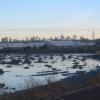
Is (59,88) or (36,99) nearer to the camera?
(36,99)

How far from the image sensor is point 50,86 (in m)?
19.1

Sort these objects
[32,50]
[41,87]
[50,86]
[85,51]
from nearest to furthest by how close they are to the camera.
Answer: [41,87], [50,86], [85,51], [32,50]

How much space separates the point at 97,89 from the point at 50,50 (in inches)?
4519

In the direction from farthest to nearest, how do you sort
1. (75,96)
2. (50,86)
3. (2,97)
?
(50,86)
(2,97)
(75,96)

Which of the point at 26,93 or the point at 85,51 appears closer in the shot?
the point at 26,93

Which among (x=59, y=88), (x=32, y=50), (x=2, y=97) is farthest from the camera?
(x=32, y=50)

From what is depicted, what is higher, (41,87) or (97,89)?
(97,89)

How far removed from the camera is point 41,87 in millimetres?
17844

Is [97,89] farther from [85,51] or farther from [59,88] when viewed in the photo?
[85,51]

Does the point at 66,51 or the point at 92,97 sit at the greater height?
the point at 92,97

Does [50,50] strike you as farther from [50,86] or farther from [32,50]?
[50,86]

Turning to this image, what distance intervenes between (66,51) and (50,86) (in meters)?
104

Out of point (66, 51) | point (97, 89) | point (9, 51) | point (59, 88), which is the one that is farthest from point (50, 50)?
point (97, 89)

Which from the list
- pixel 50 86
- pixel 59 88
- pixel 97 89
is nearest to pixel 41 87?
pixel 50 86
